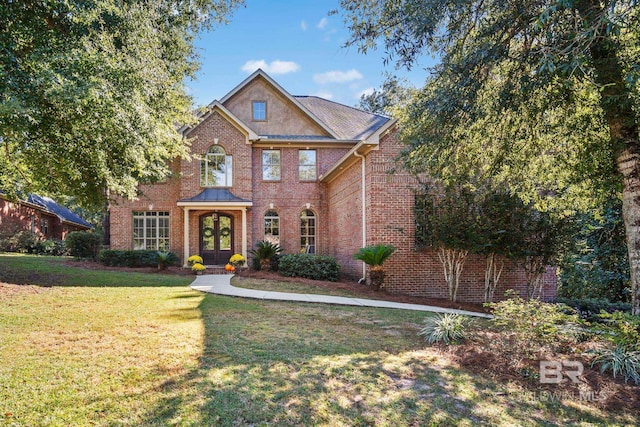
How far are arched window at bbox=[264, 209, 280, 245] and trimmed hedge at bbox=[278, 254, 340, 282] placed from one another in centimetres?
367

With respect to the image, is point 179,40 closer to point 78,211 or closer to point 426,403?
point 426,403

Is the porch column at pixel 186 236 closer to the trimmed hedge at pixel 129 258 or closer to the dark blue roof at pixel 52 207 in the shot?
the trimmed hedge at pixel 129 258

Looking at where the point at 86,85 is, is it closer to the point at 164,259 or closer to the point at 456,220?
the point at 456,220

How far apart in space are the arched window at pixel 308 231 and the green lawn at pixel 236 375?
32.9 ft

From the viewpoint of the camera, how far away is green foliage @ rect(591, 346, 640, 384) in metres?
4.50

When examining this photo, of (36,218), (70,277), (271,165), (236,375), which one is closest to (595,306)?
(236,375)

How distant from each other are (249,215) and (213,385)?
44.4ft

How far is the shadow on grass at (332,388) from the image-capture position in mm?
3500

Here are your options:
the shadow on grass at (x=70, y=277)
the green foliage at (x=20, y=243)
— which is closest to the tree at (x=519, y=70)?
the shadow on grass at (x=70, y=277)

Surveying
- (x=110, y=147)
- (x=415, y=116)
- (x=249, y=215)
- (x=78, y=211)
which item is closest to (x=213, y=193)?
(x=249, y=215)

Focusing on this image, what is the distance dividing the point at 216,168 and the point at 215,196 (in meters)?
1.37

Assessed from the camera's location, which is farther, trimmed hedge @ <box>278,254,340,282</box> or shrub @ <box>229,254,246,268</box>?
shrub @ <box>229,254,246,268</box>

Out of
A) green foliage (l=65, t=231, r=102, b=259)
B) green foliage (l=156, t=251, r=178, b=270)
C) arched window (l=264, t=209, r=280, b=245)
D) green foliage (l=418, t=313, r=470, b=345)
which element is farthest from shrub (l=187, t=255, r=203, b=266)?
green foliage (l=418, t=313, r=470, b=345)

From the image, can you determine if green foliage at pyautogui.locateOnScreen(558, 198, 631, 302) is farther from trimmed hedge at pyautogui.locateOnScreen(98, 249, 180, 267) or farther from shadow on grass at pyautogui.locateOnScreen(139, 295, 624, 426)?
trimmed hedge at pyautogui.locateOnScreen(98, 249, 180, 267)
